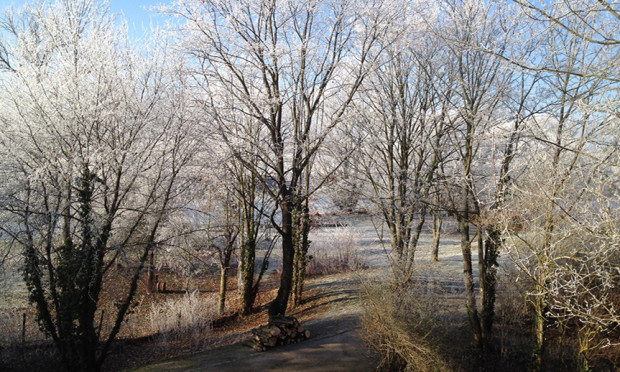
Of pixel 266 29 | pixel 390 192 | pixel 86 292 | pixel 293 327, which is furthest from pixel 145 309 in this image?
pixel 266 29

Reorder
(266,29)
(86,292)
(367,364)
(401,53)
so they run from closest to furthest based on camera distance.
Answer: (367,364) < (86,292) < (266,29) < (401,53)

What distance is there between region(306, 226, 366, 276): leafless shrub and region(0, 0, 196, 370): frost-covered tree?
33.2 ft

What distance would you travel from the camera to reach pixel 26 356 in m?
9.85

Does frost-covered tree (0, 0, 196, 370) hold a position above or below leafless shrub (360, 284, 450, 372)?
above

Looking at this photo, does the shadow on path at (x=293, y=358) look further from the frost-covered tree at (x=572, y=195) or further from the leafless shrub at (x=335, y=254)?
the leafless shrub at (x=335, y=254)

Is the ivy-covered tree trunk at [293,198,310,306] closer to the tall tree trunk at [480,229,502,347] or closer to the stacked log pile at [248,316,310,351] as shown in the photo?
the stacked log pile at [248,316,310,351]

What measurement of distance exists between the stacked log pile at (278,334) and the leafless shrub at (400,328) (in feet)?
7.33

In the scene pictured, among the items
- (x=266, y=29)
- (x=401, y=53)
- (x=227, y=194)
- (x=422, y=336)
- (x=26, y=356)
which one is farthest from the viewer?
(x=227, y=194)

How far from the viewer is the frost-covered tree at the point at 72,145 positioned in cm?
887

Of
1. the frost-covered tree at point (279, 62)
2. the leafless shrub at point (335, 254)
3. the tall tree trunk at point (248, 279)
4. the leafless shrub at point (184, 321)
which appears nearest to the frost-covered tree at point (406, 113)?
the frost-covered tree at point (279, 62)

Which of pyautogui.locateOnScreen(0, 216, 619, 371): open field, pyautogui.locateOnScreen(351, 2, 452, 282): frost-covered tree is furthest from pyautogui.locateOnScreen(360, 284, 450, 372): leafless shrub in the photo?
pyautogui.locateOnScreen(351, 2, 452, 282): frost-covered tree

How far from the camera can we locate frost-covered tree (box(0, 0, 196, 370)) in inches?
349

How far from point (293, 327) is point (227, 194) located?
21.0 ft

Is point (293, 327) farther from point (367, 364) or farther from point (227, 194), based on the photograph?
point (227, 194)
